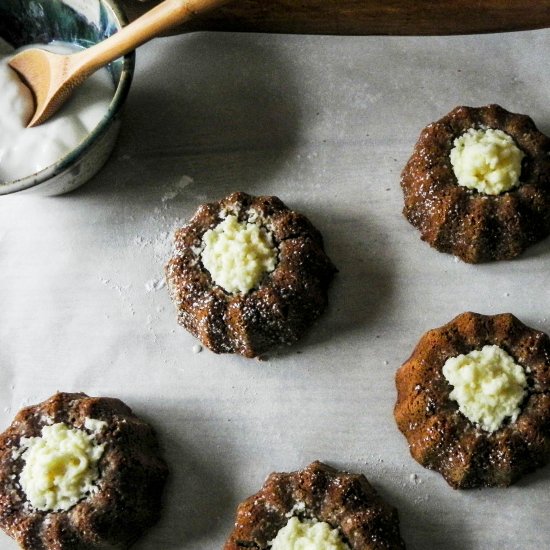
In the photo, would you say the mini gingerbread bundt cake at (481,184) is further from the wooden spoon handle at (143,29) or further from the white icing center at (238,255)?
the wooden spoon handle at (143,29)

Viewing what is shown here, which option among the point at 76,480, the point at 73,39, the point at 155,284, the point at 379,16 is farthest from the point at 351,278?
the point at 73,39

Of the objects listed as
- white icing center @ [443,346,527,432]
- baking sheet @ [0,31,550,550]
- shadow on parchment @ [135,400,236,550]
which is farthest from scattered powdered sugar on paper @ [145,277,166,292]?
white icing center @ [443,346,527,432]

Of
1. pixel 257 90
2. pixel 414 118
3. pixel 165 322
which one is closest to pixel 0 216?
pixel 165 322

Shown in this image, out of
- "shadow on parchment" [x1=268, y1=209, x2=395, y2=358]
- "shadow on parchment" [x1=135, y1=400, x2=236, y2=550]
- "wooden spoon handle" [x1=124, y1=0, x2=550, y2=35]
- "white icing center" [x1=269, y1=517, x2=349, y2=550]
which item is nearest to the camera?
"white icing center" [x1=269, y1=517, x2=349, y2=550]

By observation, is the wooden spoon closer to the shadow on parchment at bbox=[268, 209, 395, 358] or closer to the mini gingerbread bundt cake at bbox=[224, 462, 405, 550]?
the shadow on parchment at bbox=[268, 209, 395, 358]

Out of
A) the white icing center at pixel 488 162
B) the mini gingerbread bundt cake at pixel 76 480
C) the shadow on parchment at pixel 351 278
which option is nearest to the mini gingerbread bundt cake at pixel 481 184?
the white icing center at pixel 488 162

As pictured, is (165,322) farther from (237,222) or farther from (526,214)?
(526,214)

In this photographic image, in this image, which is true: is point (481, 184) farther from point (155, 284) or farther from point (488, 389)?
point (155, 284)
